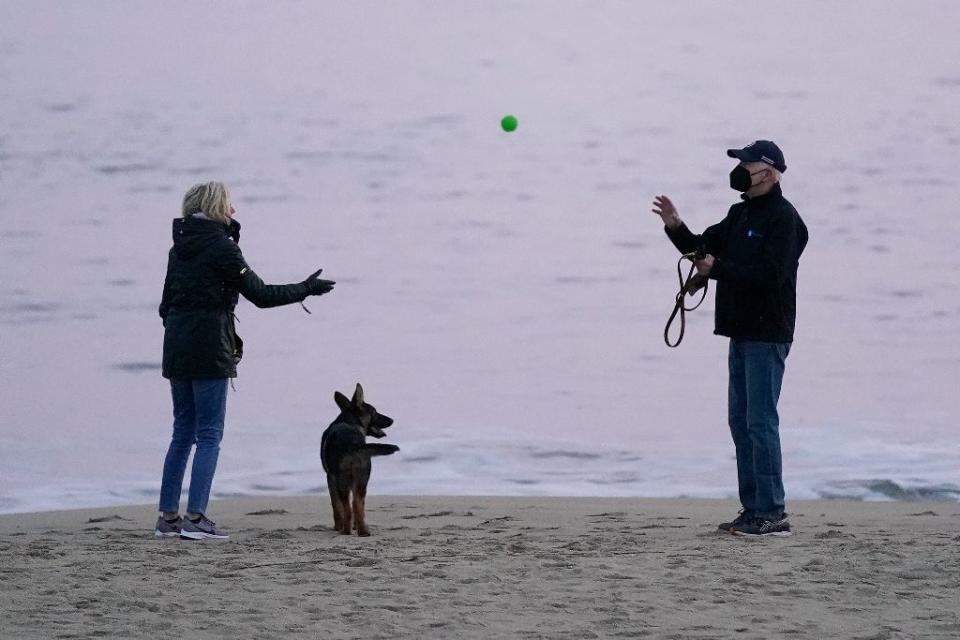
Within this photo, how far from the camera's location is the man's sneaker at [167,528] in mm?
6020

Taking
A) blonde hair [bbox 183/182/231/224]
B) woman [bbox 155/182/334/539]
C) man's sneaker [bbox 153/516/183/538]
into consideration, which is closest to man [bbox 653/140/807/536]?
woman [bbox 155/182/334/539]

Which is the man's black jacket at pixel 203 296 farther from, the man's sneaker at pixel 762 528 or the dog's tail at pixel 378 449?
the man's sneaker at pixel 762 528

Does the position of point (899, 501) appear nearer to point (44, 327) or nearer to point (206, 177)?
point (44, 327)

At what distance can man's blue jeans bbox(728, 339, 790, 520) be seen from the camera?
19.0ft

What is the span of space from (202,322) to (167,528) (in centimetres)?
86

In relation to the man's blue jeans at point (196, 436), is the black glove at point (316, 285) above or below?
above

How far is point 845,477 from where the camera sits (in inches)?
335

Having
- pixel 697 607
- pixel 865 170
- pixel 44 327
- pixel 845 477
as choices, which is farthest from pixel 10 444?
pixel 865 170

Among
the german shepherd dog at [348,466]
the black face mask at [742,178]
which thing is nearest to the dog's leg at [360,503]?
the german shepherd dog at [348,466]

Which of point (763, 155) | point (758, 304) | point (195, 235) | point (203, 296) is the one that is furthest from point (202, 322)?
point (763, 155)

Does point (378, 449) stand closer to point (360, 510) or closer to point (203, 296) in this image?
point (360, 510)

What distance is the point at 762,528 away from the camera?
5.85 m

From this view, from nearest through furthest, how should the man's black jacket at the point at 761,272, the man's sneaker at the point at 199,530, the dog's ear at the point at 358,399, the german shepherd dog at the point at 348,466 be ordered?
the man's black jacket at the point at 761,272 < the man's sneaker at the point at 199,530 < the german shepherd dog at the point at 348,466 < the dog's ear at the point at 358,399

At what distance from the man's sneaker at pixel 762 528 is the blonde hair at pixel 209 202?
7.69 ft
